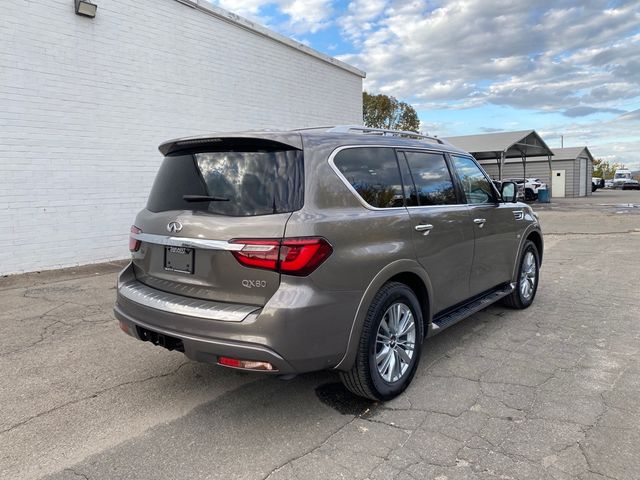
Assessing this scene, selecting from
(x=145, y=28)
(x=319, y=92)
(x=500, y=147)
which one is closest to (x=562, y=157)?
(x=500, y=147)

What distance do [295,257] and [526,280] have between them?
4.01 meters

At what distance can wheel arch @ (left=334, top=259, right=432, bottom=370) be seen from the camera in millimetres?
3016

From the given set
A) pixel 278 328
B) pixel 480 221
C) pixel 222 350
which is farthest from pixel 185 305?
pixel 480 221

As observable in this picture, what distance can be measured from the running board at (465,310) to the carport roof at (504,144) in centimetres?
2187

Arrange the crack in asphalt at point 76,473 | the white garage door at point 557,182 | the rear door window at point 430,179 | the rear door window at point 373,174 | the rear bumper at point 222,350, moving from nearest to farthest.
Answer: the crack in asphalt at point 76,473 → the rear bumper at point 222,350 → the rear door window at point 373,174 → the rear door window at point 430,179 → the white garage door at point 557,182

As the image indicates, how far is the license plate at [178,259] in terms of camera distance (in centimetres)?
304

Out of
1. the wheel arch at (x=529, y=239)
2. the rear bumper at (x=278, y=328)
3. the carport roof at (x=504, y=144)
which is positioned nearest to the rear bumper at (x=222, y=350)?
the rear bumper at (x=278, y=328)

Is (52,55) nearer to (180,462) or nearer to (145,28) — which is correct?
(145,28)

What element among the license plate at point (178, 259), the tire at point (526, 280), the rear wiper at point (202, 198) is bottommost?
the tire at point (526, 280)

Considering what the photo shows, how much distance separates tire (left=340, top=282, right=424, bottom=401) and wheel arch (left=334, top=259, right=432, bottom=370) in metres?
0.07

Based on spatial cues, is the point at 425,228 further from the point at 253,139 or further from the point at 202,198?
the point at 202,198

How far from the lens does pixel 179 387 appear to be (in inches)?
145

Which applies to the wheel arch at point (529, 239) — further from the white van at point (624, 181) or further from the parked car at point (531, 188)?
the white van at point (624, 181)

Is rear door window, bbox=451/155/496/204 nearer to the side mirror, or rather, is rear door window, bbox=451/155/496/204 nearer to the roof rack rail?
the side mirror
